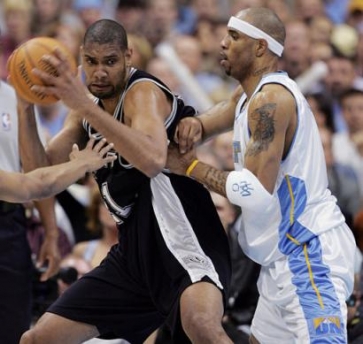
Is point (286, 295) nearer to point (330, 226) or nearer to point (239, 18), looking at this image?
point (330, 226)

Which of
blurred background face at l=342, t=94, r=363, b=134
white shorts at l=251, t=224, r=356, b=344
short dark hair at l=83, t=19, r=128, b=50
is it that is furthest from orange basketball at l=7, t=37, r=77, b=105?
blurred background face at l=342, t=94, r=363, b=134

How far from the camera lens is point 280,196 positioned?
6297 mm

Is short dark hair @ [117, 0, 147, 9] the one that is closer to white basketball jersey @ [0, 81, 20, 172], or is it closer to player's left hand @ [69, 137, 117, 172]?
white basketball jersey @ [0, 81, 20, 172]

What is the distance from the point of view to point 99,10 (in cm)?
1286

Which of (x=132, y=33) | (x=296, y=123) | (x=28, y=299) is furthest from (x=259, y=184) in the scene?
(x=132, y=33)

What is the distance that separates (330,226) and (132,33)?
6.07m

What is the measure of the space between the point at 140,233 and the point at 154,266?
207mm

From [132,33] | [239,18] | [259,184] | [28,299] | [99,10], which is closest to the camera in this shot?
[259,184]

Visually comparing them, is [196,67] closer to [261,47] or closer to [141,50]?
[141,50]

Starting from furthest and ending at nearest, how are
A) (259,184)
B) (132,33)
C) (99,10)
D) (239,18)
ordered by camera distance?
1. (99,10)
2. (132,33)
3. (239,18)
4. (259,184)

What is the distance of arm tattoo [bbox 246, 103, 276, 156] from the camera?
613 centimetres

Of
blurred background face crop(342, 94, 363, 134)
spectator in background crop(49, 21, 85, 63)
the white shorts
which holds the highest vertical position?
spectator in background crop(49, 21, 85, 63)

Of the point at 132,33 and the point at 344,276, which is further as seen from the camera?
the point at 132,33

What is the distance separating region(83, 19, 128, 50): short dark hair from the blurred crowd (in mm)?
2712
